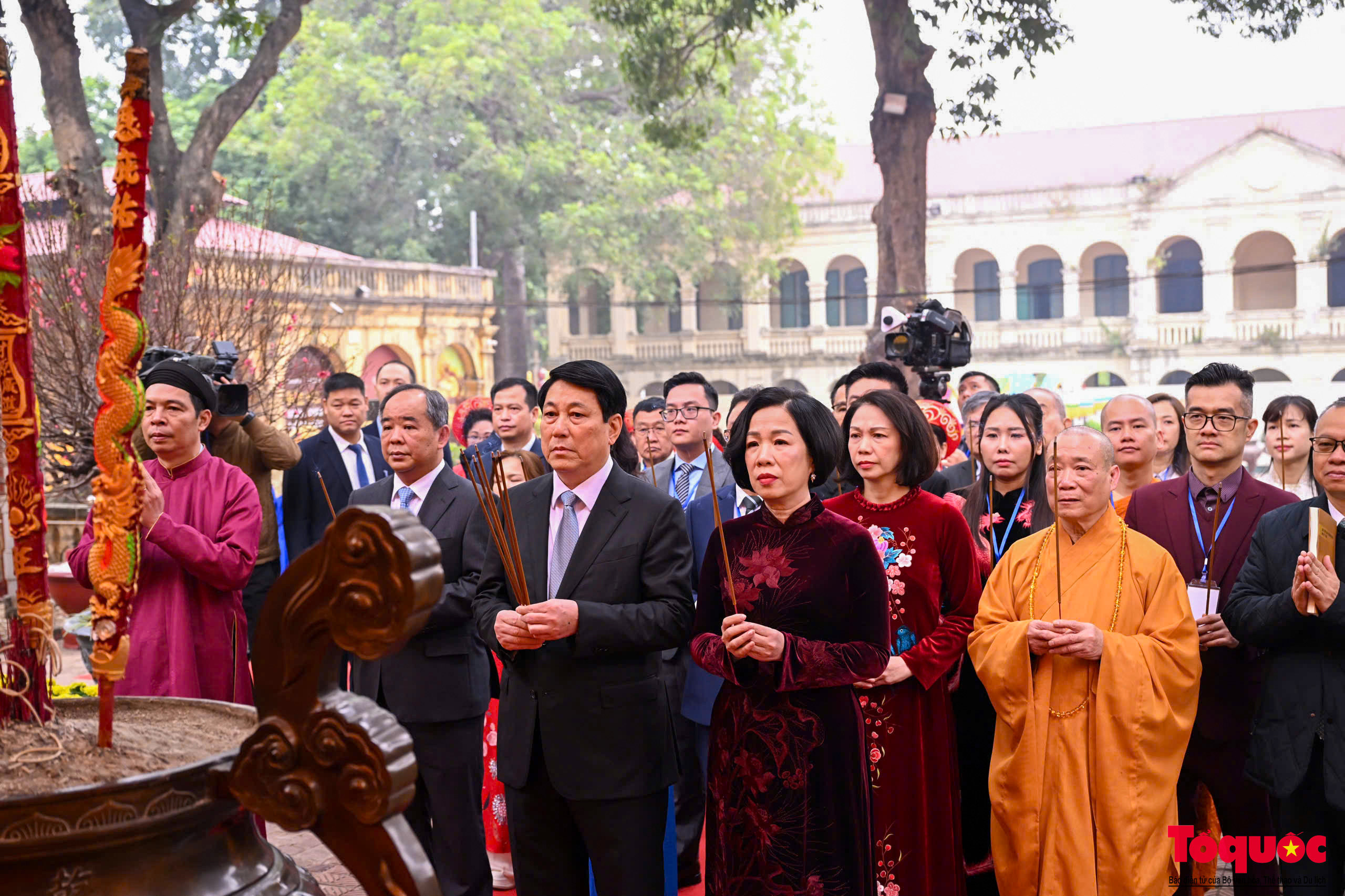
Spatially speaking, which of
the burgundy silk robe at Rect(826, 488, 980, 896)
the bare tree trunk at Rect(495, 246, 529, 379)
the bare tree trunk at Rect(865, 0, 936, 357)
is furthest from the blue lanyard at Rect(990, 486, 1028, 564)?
the bare tree trunk at Rect(495, 246, 529, 379)

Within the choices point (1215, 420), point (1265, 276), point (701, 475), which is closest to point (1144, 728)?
point (1215, 420)

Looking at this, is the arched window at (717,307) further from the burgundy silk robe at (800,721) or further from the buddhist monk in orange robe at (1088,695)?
the burgundy silk robe at (800,721)

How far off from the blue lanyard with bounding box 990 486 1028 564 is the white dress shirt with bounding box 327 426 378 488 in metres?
2.65

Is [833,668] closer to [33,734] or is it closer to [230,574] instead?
[230,574]

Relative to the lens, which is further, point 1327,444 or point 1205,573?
point 1205,573

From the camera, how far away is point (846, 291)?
3192cm

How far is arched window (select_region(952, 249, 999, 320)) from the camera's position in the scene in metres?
30.8

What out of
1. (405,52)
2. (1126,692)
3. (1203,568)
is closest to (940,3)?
(1203,568)

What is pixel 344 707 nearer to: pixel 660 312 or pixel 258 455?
pixel 258 455

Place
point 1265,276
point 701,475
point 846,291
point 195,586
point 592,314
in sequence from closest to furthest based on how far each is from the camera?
point 195,586
point 701,475
point 1265,276
point 846,291
point 592,314

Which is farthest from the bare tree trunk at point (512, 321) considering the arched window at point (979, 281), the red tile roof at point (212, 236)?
the red tile roof at point (212, 236)

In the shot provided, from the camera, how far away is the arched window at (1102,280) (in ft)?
96.9

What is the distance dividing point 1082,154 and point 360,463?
27.8 meters

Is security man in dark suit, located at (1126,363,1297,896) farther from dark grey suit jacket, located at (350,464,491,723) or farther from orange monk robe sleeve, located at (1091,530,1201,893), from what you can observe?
dark grey suit jacket, located at (350,464,491,723)
